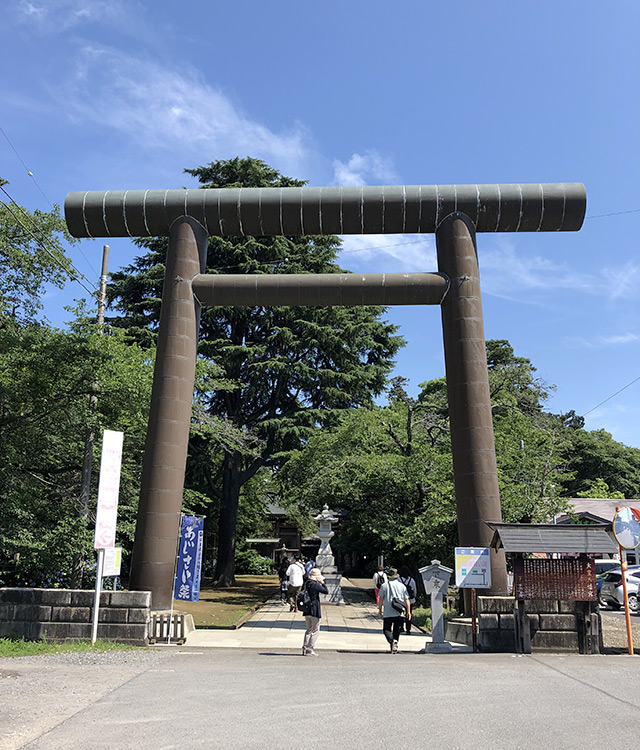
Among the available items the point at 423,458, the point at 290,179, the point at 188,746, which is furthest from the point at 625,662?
the point at 290,179

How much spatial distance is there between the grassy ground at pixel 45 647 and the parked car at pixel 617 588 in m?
19.3

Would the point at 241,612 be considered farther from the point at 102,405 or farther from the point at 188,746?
the point at 188,746

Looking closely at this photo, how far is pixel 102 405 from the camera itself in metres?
15.5

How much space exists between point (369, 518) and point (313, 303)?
10612 millimetres

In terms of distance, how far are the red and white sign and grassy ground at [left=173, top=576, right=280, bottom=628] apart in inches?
216

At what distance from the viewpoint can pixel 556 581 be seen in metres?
11.2

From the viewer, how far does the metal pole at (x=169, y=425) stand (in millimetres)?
12320

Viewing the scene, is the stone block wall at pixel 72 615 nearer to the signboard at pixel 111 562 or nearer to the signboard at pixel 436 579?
the signboard at pixel 111 562

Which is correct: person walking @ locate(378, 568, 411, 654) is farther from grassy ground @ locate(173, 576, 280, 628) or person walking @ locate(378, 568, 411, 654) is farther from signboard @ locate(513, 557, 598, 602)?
grassy ground @ locate(173, 576, 280, 628)

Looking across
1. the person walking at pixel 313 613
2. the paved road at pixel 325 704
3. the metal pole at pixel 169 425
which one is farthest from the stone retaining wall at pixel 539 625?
the metal pole at pixel 169 425

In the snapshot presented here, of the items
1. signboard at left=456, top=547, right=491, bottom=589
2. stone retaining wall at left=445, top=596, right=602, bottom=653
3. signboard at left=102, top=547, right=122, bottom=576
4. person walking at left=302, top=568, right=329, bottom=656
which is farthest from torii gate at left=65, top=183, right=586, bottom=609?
person walking at left=302, top=568, right=329, bottom=656

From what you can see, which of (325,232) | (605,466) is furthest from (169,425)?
(605,466)

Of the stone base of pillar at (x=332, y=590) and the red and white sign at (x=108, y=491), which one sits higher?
the red and white sign at (x=108, y=491)

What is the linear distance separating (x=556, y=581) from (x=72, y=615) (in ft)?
27.8
